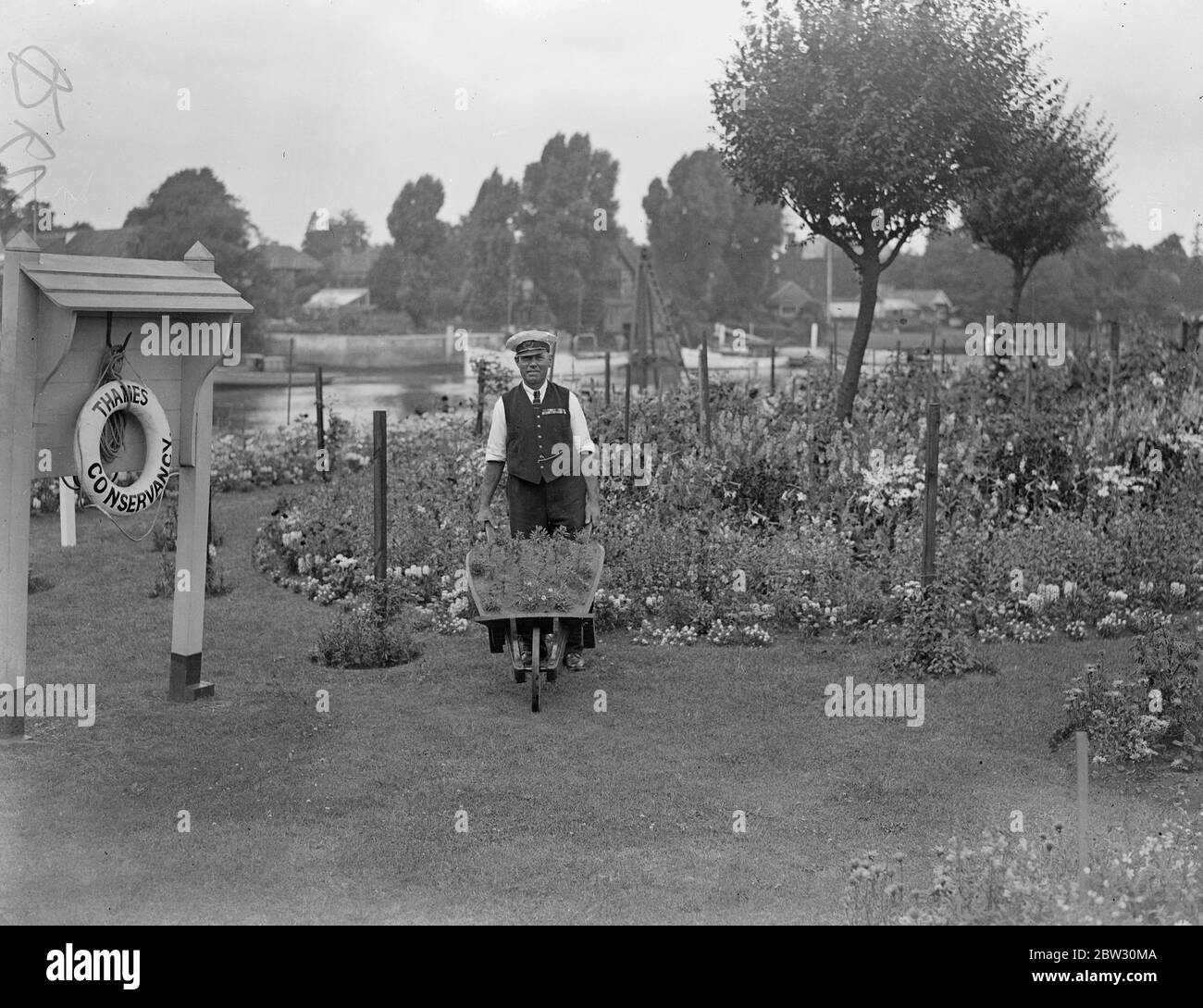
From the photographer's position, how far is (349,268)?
91625 millimetres

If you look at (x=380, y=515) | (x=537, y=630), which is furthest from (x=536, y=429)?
(x=537, y=630)

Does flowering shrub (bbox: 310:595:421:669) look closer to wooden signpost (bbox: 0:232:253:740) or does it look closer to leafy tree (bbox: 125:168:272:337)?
wooden signpost (bbox: 0:232:253:740)

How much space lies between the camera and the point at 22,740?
694 centimetres

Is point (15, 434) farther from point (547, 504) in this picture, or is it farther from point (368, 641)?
point (547, 504)

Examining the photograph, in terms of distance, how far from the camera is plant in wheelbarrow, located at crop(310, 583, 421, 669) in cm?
873

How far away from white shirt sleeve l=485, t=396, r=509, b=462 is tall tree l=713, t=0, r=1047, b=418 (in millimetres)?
6952

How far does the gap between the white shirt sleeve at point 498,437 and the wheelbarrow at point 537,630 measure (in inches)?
17.1

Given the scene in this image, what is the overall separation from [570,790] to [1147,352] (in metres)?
11.4

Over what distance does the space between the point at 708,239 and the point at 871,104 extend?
48451mm

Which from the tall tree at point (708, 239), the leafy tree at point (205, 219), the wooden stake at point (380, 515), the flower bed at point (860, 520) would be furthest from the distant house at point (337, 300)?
the wooden stake at point (380, 515)

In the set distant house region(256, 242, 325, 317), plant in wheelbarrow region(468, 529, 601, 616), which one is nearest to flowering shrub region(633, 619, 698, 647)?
plant in wheelbarrow region(468, 529, 601, 616)
